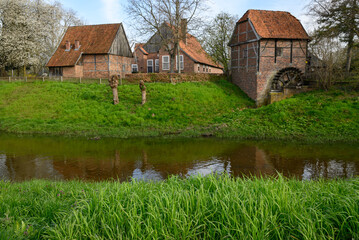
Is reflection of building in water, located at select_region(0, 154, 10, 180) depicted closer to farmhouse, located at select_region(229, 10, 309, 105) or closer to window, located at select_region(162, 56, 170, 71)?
farmhouse, located at select_region(229, 10, 309, 105)

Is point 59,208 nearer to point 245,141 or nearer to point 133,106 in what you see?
point 245,141

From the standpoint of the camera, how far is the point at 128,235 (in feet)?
10.8

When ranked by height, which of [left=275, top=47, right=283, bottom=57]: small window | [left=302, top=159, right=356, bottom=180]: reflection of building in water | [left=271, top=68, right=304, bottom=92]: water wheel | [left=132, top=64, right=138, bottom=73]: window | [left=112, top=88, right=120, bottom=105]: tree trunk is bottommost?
[left=302, top=159, right=356, bottom=180]: reflection of building in water

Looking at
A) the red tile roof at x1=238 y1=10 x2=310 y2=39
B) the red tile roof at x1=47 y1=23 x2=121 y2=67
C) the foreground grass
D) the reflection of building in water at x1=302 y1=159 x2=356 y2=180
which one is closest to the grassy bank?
the reflection of building in water at x1=302 y1=159 x2=356 y2=180

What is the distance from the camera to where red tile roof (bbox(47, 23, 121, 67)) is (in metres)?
30.9

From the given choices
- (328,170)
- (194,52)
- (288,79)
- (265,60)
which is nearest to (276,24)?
(265,60)

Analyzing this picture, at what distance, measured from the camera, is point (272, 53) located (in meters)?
23.0

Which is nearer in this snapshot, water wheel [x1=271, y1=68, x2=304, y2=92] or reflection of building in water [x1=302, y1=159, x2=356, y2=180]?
reflection of building in water [x1=302, y1=159, x2=356, y2=180]

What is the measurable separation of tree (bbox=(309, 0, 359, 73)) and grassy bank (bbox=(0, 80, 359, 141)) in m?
5.80

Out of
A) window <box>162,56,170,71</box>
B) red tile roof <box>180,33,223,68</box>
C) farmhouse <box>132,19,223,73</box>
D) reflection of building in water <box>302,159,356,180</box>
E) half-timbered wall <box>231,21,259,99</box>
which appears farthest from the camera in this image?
window <box>162,56,170,71</box>

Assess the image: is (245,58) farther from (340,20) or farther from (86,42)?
(86,42)

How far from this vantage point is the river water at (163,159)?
29.5ft

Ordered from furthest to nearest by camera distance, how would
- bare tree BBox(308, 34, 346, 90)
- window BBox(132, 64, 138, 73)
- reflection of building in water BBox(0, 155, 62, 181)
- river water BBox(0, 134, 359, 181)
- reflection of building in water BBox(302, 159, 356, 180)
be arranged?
1. window BBox(132, 64, 138, 73)
2. bare tree BBox(308, 34, 346, 90)
3. river water BBox(0, 134, 359, 181)
4. reflection of building in water BBox(0, 155, 62, 181)
5. reflection of building in water BBox(302, 159, 356, 180)

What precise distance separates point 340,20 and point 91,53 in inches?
1037
